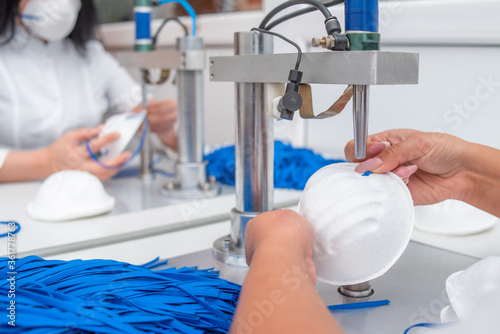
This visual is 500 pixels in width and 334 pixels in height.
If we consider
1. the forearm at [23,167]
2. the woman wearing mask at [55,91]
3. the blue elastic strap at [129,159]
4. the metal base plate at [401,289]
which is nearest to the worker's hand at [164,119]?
the woman wearing mask at [55,91]

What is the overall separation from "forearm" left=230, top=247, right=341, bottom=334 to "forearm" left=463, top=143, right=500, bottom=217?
0.34m

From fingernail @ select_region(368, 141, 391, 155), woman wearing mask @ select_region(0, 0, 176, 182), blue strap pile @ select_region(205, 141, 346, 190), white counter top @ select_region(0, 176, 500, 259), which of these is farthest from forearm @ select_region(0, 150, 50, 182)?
fingernail @ select_region(368, 141, 391, 155)

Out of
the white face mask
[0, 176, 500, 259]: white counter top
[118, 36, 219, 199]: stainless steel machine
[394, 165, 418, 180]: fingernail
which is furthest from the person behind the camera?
the white face mask

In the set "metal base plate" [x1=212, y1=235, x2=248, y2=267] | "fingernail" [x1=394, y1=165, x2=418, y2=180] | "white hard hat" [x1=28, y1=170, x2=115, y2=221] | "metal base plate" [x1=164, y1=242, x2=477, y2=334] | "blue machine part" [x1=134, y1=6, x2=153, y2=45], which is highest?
"blue machine part" [x1=134, y1=6, x2=153, y2=45]

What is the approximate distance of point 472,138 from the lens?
988 mm

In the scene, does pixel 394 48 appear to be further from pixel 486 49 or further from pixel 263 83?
pixel 263 83

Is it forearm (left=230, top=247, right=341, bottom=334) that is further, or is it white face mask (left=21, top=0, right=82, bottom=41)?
white face mask (left=21, top=0, right=82, bottom=41)

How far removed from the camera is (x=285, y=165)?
107 cm

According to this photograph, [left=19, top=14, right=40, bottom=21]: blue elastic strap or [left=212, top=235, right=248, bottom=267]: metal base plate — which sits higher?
[left=19, top=14, right=40, bottom=21]: blue elastic strap

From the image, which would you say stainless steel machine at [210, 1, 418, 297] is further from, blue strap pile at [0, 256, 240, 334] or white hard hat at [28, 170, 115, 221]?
white hard hat at [28, 170, 115, 221]

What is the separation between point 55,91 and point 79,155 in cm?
49

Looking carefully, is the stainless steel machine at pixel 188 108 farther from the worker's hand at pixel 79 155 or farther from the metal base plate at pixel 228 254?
the metal base plate at pixel 228 254

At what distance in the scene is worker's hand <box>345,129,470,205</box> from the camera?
2.08ft

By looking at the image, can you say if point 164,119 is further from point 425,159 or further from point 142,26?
point 425,159
